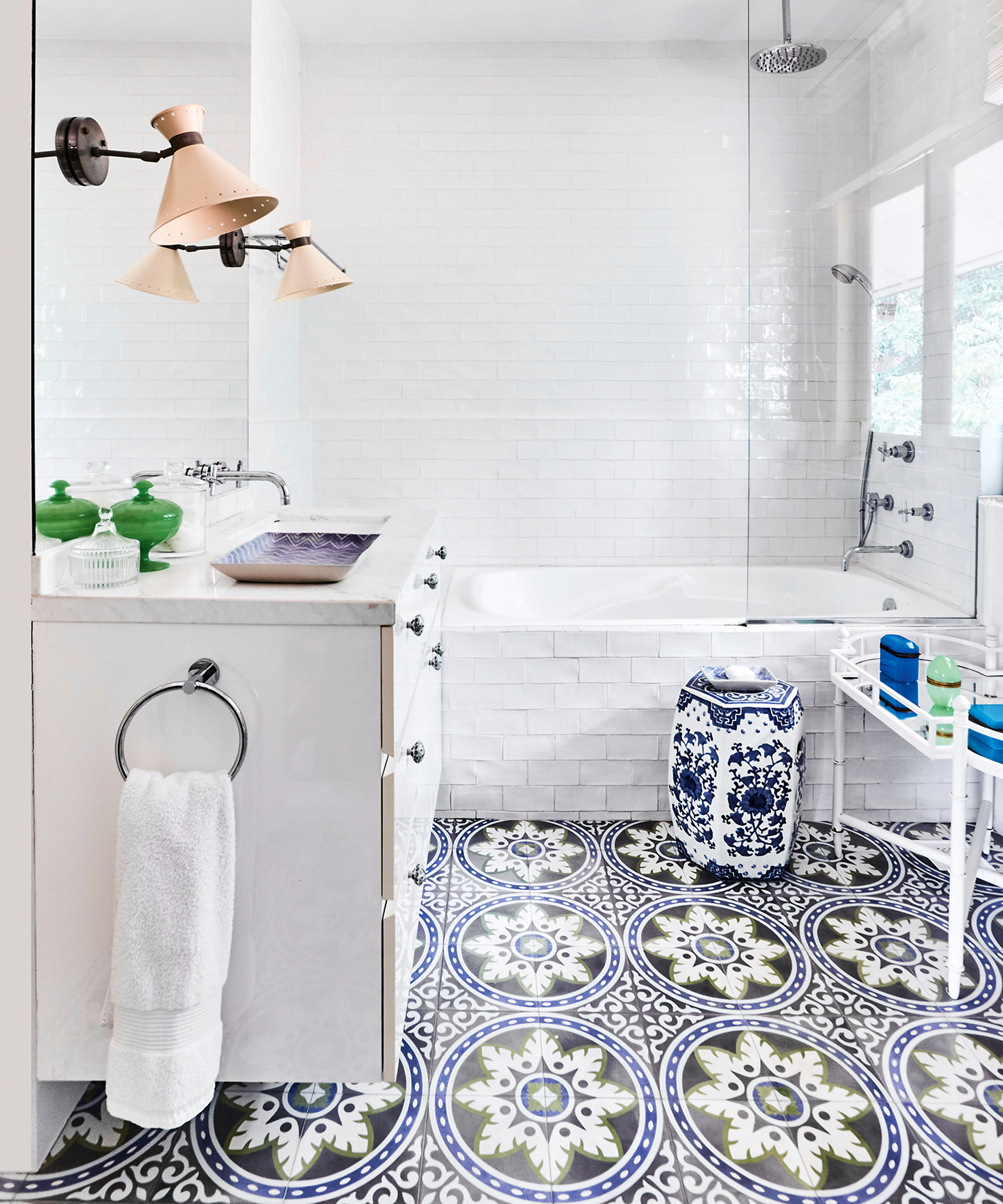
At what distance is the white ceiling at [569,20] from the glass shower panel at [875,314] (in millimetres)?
19

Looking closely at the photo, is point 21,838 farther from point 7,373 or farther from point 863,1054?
point 863,1054

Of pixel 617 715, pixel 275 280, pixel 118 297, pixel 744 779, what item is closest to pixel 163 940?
pixel 118 297

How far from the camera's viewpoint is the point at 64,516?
150 cm

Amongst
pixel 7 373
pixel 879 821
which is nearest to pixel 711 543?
pixel 879 821

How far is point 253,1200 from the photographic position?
1.35 m

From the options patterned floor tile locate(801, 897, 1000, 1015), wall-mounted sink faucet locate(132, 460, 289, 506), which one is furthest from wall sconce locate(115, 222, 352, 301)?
patterned floor tile locate(801, 897, 1000, 1015)

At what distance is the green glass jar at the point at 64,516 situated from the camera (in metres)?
1.47

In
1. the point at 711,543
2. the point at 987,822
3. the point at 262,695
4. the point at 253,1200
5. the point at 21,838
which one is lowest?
the point at 253,1200

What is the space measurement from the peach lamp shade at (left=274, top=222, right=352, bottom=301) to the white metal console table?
6.16 ft

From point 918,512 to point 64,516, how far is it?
2.47 m

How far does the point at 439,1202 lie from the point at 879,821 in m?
1.89

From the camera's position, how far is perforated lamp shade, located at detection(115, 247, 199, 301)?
5.99 feet

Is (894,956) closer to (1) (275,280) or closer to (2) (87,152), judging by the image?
(2) (87,152)

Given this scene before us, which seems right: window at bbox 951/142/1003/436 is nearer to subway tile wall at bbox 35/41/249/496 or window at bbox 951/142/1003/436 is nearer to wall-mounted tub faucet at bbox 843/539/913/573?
→ wall-mounted tub faucet at bbox 843/539/913/573
